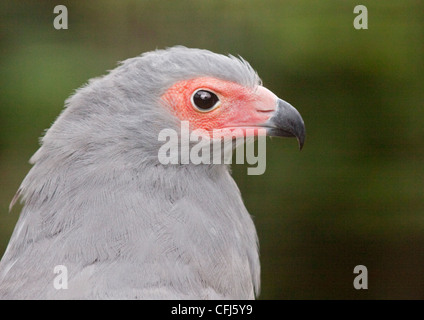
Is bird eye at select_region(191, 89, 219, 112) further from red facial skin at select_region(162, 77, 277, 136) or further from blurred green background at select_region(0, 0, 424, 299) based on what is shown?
blurred green background at select_region(0, 0, 424, 299)

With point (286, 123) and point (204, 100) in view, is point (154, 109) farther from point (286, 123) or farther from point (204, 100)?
point (286, 123)

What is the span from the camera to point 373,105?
440 cm

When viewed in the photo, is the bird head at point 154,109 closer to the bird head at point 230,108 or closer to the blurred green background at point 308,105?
the bird head at point 230,108

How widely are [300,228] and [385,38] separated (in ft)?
4.11

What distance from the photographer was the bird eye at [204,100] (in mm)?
2652

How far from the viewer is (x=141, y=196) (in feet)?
8.04

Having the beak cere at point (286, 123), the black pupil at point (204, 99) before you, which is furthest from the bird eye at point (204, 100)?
the beak cere at point (286, 123)

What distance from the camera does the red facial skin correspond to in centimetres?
262

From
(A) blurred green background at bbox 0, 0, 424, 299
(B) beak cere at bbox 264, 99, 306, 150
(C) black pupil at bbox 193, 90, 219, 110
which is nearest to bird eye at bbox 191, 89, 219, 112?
(C) black pupil at bbox 193, 90, 219, 110

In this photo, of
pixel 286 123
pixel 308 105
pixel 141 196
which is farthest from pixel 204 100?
pixel 308 105

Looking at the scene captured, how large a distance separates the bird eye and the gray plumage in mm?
75

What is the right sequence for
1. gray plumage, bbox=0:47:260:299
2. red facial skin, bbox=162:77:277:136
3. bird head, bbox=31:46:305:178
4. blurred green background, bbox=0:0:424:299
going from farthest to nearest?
blurred green background, bbox=0:0:424:299 → red facial skin, bbox=162:77:277:136 → bird head, bbox=31:46:305:178 → gray plumage, bbox=0:47:260:299
